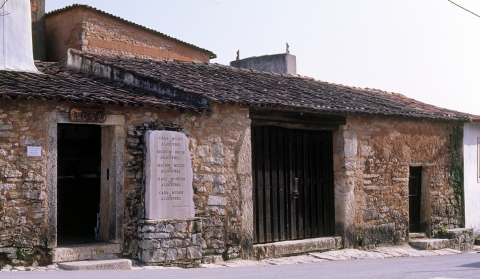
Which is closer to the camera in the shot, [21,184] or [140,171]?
[21,184]

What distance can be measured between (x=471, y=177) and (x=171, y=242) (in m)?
8.81

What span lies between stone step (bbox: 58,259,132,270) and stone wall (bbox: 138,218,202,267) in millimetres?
407

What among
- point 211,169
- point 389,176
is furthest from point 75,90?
point 389,176

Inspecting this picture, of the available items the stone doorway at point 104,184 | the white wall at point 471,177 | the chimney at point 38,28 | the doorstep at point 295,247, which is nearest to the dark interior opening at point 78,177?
the stone doorway at point 104,184

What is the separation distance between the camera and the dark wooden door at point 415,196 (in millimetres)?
14375

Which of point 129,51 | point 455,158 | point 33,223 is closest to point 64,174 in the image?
point 33,223

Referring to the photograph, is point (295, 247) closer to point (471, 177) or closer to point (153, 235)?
point (153, 235)

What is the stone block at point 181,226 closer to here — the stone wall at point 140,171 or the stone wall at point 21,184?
the stone wall at point 140,171

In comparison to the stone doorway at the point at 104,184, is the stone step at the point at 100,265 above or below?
below

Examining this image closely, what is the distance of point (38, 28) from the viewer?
17.8m

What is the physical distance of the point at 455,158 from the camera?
48.8 feet

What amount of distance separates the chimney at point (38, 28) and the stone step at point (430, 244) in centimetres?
1096

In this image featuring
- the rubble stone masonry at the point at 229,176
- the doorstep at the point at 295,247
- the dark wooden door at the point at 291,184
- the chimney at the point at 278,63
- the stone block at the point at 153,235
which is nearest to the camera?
the rubble stone masonry at the point at 229,176

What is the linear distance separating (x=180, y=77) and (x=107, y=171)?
265 cm
